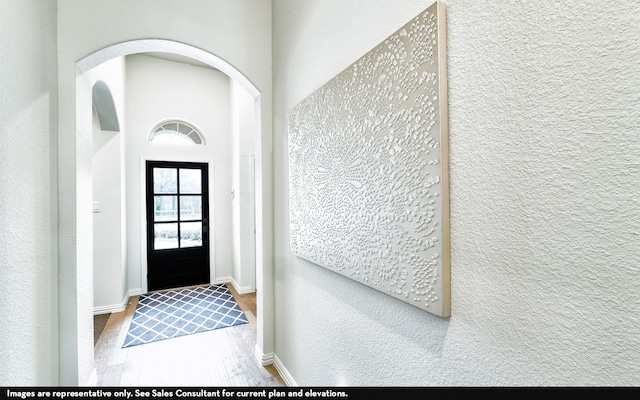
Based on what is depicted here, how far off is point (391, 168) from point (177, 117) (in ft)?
13.6

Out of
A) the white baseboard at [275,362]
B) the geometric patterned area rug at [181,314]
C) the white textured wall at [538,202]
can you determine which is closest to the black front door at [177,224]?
the geometric patterned area rug at [181,314]

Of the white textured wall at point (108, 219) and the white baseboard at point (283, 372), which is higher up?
the white textured wall at point (108, 219)

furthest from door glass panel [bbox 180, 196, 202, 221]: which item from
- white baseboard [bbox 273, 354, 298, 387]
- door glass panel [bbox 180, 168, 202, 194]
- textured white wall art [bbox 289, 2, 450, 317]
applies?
textured white wall art [bbox 289, 2, 450, 317]

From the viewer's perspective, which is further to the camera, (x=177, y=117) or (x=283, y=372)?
(x=177, y=117)

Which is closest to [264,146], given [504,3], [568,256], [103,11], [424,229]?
[103,11]

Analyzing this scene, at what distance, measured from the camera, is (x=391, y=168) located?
1.00 metres

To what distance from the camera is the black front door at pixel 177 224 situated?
4117 millimetres

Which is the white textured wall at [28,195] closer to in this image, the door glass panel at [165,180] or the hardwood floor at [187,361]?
the hardwood floor at [187,361]

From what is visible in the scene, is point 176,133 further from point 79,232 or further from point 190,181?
point 79,232

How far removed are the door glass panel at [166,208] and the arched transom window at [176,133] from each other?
0.84 meters

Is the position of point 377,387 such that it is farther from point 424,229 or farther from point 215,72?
point 215,72

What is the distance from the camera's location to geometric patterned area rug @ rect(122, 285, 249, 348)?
2821 mm

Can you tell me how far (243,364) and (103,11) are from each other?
2614mm

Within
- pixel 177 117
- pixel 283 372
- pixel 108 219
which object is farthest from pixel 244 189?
pixel 283 372
